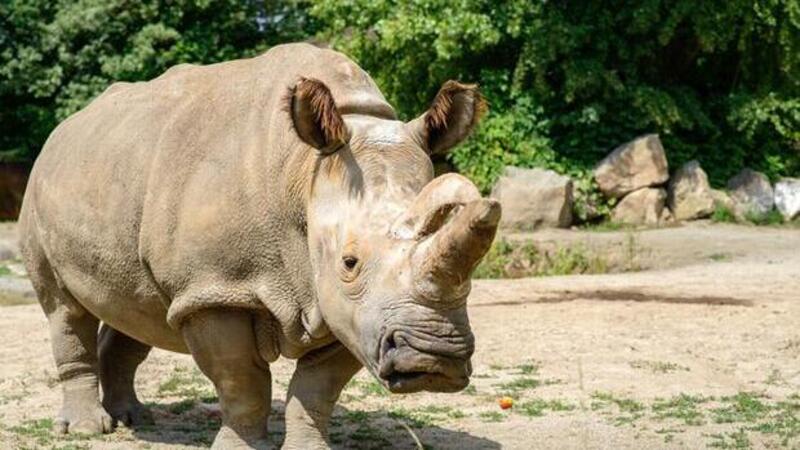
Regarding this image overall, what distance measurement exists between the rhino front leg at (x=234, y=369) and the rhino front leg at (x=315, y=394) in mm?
168

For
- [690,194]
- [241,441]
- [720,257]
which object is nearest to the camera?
[241,441]

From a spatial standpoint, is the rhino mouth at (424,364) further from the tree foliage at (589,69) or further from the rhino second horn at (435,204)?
the tree foliage at (589,69)

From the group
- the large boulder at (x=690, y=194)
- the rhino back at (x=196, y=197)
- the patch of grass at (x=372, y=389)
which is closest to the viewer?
the rhino back at (x=196, y=197)

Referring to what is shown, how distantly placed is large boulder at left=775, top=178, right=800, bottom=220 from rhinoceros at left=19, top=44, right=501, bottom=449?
44.4 feet

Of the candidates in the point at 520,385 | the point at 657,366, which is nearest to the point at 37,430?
the point at 520,385

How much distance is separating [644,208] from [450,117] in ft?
44.4

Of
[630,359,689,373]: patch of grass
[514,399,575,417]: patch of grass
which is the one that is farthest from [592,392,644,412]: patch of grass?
[630,359,689,373]: patch of grass

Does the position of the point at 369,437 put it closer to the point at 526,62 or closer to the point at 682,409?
the point at 682,409

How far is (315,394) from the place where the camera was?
5.66 m

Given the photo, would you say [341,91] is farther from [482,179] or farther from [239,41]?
[239,41]

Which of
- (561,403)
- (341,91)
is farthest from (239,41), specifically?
(341,91)

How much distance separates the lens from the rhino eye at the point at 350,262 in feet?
16.2

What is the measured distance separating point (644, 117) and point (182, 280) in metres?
14.2

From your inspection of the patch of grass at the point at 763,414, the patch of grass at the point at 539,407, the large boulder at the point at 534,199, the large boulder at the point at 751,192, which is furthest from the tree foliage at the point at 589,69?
the patch of grass at the point at 763,414
